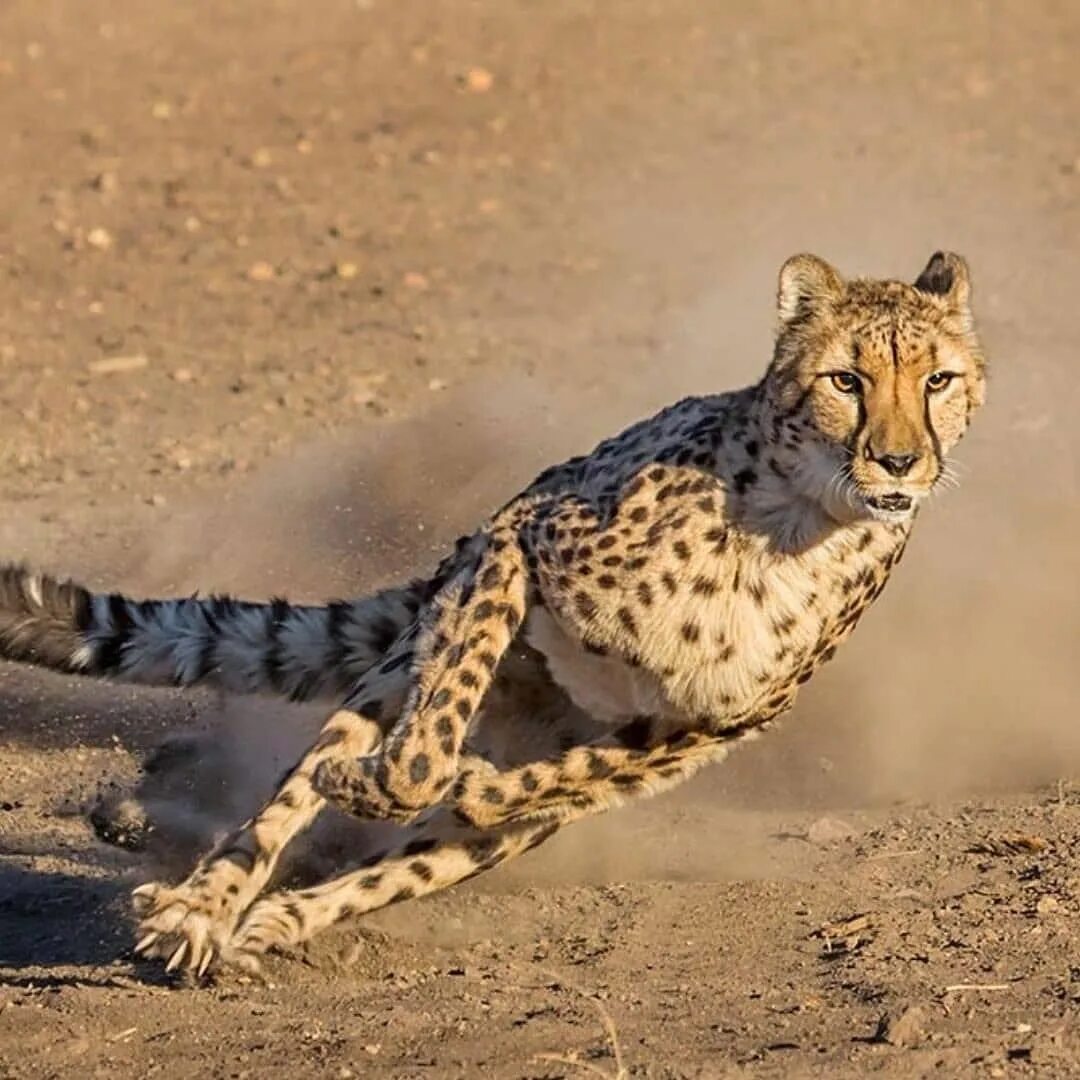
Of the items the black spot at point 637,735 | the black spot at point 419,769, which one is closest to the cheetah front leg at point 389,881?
the black spot at point 637,735

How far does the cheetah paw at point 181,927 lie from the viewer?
470 centimetres

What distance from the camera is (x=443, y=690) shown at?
5008 millimetres

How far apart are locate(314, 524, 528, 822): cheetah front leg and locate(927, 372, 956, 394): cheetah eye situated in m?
0.94

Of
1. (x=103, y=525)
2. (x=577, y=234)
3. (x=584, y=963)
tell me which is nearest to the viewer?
(x=584, y=963)

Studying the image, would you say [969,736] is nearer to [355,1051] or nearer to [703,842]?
[703,842]

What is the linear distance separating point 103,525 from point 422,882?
2936 mm

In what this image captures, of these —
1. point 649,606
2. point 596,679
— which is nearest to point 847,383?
point 649,606

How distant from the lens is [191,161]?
12.8 metres

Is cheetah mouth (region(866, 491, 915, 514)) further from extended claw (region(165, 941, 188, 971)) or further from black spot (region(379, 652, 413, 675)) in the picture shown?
extended claw (region(165, 941, 188, 971))

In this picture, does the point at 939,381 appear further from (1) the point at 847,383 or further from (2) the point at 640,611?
(2) the point at 640,611

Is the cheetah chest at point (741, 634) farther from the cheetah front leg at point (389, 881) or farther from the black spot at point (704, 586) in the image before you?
the cheetah front leg at point (389, 881)

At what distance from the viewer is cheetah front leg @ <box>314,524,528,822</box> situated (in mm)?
4816

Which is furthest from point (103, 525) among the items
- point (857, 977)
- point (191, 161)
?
point (191, 161)

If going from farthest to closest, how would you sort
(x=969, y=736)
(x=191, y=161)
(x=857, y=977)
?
(x=191, y=161), (x=969, y=736), (x=857, y=977)
